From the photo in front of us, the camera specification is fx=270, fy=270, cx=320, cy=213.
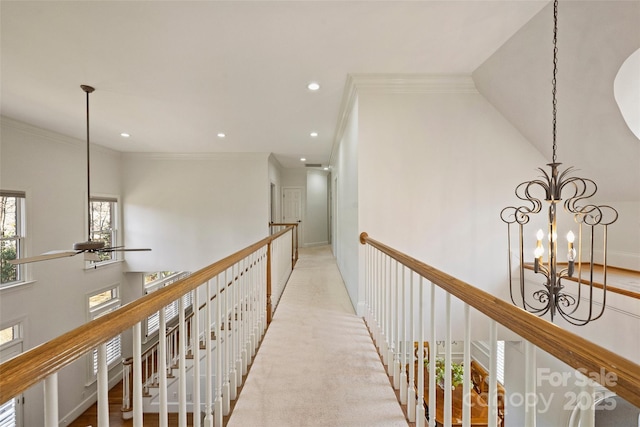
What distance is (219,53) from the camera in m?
2.42

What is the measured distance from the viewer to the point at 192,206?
633 centimetres

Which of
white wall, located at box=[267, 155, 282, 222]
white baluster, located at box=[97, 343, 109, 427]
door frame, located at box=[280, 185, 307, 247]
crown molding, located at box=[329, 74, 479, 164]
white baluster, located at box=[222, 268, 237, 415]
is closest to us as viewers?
white baluster, located at box=[97, 343, 109, 427]

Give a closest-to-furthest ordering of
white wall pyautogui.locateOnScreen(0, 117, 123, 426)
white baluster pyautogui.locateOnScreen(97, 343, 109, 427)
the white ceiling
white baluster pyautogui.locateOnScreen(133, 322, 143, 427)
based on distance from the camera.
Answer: white baluster pyautogui.locateOnScreen(97, 343, 109, 427) → white baluster pyautogui.locateOnScreen(133, 322, 143, 427) → the white ceiling → white wall pyautogui.locateOnScreen(0, 117, 123, 426)

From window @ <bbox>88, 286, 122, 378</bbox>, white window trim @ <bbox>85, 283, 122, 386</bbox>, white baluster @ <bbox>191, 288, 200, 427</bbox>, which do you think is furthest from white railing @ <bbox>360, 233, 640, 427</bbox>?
window @ <bbox>88, 286, 122, 378</bbox>

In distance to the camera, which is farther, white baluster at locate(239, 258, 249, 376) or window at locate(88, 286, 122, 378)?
window at locate(88, 286, 122, 378)

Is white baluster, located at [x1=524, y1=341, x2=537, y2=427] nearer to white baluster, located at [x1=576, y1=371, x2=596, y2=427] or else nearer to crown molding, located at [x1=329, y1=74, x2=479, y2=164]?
white baluster, located at [x1=576, y1=371, x2=596, y2=427]

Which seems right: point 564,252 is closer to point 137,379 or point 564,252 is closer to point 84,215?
point 137,379

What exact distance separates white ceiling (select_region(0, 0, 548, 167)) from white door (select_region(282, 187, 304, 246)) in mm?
4853

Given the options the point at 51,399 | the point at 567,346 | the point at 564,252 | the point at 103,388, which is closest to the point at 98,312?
the point at 103,388

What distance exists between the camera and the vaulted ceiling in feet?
6.27

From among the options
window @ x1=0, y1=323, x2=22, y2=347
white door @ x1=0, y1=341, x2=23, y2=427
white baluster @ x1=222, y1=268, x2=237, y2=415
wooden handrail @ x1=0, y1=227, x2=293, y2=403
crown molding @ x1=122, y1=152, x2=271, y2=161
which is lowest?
white door @ x1=0, y1=341, x2=23, y2=427

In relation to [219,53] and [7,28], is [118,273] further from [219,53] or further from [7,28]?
[219,53]

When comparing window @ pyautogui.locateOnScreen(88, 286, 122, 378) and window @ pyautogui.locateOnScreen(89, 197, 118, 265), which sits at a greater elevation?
window @ pyautogui.locateOnScreen(89, 197, 118, 265)

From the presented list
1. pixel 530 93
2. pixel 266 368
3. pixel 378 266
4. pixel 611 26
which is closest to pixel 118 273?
pixel 266 368
